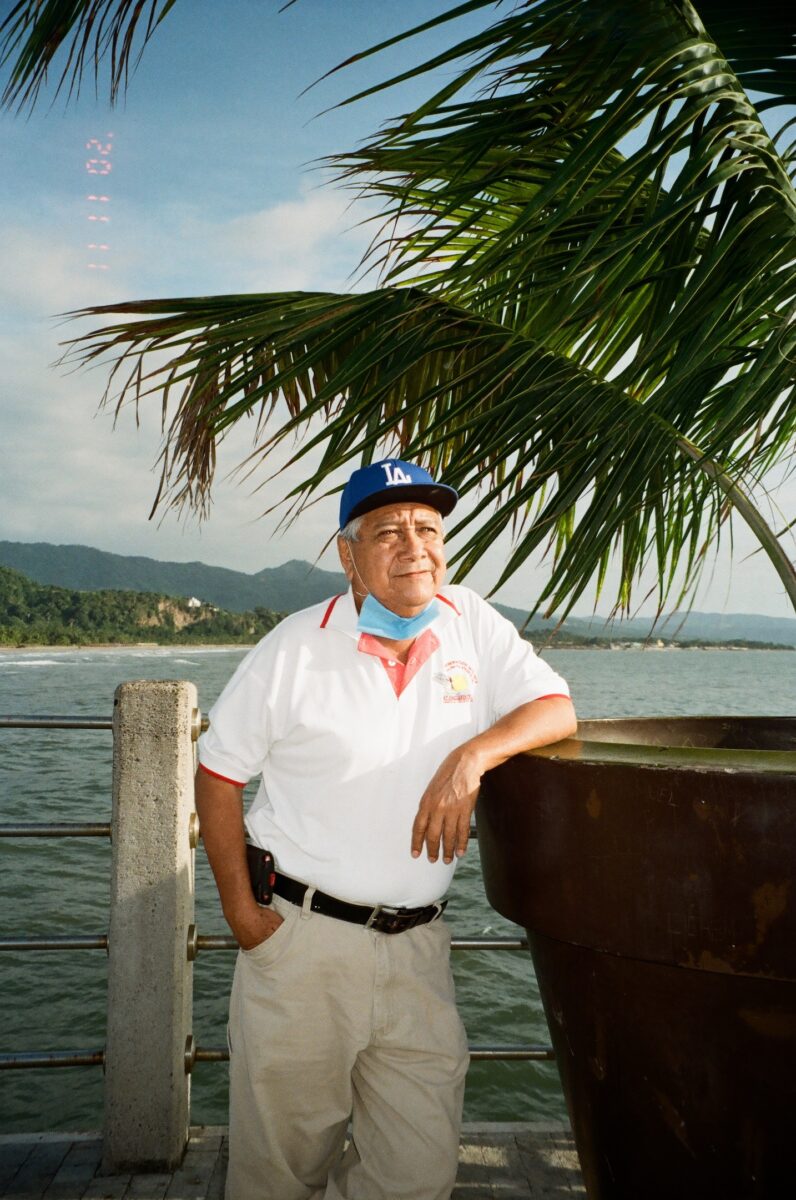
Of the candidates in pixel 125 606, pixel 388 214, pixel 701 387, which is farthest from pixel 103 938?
pixel 125 606

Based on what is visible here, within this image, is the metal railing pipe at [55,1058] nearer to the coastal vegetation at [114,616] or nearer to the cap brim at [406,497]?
the cap brim at [406,497]

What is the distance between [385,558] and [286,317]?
1.32 meters

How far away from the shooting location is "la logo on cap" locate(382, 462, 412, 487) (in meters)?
1.99

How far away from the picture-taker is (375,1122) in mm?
1911

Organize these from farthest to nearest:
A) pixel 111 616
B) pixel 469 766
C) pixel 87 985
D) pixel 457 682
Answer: pixel 111 616 < pixel 87 985 < pixel 457 682 < pixel 469 766

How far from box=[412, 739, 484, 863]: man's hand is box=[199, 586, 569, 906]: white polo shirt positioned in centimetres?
9

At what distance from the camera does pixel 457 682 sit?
194 centimetres

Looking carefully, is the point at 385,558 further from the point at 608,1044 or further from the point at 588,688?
the point at 588,688

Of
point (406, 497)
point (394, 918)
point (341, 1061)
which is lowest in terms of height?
point (341, 1061)

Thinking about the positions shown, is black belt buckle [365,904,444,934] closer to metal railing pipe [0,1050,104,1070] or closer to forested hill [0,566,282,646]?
metal railing pipe [0,1050,104,1070]

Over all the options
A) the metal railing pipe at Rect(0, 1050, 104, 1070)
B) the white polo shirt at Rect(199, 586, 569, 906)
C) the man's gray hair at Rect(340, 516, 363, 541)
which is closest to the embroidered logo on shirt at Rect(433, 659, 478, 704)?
the white polo shirt at Rect(199, 586, 569, 906)

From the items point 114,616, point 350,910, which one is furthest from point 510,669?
point 114,616

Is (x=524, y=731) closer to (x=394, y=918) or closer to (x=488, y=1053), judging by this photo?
(x=394, y=918)

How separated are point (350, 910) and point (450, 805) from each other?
1.08 feet
